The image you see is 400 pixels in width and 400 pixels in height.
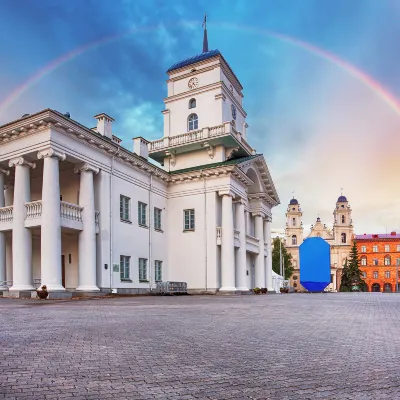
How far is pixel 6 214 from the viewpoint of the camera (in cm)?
2538

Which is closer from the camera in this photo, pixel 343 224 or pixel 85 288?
pixel 85 288

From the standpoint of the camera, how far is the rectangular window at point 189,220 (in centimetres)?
3469

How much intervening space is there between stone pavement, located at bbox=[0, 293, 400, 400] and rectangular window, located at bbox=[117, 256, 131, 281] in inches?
733

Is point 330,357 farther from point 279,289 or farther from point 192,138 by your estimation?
point 279,289

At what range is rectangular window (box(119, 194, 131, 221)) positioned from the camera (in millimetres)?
29266

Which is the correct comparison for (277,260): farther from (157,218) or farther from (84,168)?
(84,168)

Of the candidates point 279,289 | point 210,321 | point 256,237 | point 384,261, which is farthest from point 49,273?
point 384,261

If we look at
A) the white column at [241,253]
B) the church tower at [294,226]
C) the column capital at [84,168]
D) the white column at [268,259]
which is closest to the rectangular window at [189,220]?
the white column at [241,253]

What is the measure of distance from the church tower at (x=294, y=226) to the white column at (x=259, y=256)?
88.7 meters

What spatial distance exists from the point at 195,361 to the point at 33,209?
2014 cm

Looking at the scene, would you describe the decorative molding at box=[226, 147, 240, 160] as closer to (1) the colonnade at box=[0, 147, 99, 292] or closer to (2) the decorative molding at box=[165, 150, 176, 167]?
(2) the decorative molding at box=[165, 150, 176, 167]

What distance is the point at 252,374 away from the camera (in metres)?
5.30

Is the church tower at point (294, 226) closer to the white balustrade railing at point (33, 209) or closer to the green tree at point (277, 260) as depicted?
the green tree at point (277, 260)

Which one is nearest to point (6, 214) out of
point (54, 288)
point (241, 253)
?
point (54, 288)
